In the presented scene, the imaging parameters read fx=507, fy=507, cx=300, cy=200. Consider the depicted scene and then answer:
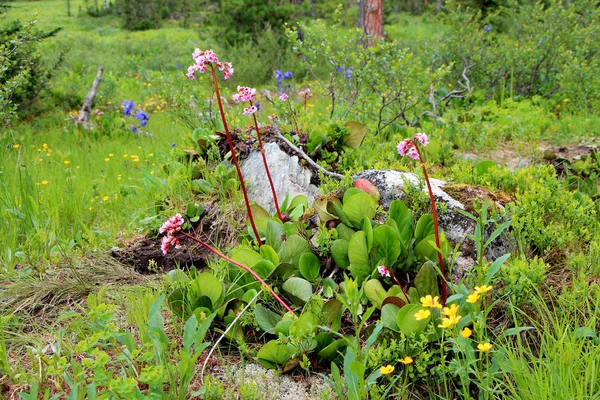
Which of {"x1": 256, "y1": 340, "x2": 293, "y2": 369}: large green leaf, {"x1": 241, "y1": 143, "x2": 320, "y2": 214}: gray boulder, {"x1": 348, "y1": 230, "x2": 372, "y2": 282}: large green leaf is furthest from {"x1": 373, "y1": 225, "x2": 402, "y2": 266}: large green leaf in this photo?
{"x1": 241, "y1": 143, "x2": 320, "y2": 214}: gray boulder

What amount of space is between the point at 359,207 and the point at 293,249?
39 centimetres

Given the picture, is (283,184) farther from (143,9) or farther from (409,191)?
A: (143,9)

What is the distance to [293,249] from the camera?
247 centimetres

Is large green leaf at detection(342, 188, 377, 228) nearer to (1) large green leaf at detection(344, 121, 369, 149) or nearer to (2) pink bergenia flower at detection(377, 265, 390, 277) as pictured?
(2) pink bergenia flower at detection(377, 265, 390, 277)

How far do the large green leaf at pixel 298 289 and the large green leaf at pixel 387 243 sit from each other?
0.37 metres

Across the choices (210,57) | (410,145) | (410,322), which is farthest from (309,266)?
(210,57)

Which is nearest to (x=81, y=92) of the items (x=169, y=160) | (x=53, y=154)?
(x=53, y=154)

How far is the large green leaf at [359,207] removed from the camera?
2492 millimetres

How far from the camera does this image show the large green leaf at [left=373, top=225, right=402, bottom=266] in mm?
2285

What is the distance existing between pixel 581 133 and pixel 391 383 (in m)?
3.96

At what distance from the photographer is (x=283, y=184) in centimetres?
331

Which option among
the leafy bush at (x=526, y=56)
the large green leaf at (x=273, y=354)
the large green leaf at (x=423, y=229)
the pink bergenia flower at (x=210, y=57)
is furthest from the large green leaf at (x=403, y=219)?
the leafy bush at (x=526, y=56)

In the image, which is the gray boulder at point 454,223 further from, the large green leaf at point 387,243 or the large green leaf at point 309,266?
the large green leaf at point 309,266

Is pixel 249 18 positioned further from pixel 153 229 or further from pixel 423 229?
pixel 423 229
